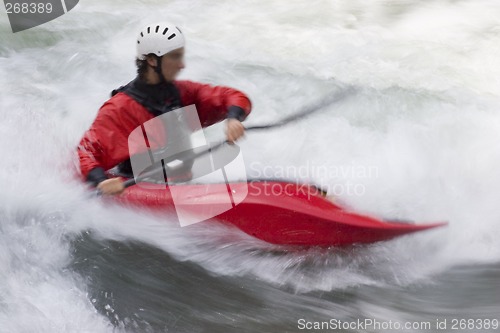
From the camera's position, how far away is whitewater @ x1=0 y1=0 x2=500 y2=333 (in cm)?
342

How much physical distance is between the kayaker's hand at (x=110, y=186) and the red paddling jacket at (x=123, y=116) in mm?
34

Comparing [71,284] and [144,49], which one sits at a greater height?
[144,49]

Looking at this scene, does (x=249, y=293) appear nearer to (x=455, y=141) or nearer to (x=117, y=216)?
(x=117, y=216)

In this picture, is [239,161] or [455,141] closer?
[239,161]

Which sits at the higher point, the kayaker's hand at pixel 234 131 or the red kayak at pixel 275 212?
the kayaker's hand at pixel 234 131

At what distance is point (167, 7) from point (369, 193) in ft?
12.1

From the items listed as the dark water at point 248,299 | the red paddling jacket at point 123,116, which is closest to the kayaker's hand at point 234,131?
the red paddling jacket at point 123,116

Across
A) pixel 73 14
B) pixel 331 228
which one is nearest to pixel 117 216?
pixel 331 228

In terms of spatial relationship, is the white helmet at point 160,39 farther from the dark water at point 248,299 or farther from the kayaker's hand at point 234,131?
the dark water at point 248,299

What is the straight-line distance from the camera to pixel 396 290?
3.50 metres

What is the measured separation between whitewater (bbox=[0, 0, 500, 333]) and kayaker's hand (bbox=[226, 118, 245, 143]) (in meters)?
0.50

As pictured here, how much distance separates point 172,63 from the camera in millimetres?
3422

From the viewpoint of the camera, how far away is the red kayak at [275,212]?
11.1 feet

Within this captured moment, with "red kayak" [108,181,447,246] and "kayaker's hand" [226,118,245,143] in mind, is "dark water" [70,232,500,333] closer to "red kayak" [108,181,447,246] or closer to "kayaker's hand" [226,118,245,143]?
"red kayak" [108,181,447,246]
